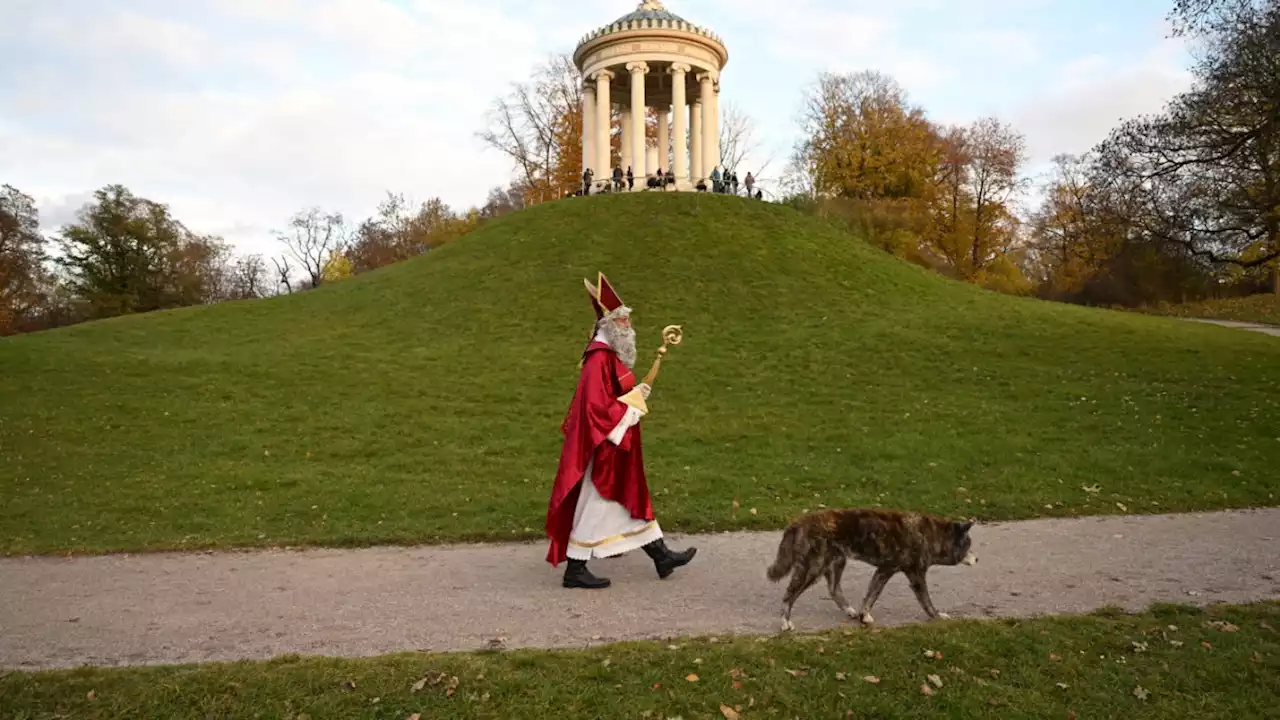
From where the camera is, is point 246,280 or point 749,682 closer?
point 749,682

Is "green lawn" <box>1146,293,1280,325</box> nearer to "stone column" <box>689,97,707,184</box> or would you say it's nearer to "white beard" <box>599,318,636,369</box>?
"stone column" <box>689,97,707,184</box>

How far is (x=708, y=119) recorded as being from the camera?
38281 mm

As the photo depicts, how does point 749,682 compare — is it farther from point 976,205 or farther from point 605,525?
point 976,205

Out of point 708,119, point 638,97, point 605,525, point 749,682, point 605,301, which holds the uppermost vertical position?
point 638,97

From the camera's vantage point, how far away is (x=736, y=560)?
7.80 m

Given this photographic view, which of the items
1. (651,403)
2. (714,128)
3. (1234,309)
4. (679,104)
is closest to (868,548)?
(651,403)

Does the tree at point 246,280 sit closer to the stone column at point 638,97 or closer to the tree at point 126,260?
the tree at point 126,260

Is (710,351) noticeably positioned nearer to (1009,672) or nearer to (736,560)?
(736,560)

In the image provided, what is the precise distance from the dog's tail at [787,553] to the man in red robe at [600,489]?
4.65 feet

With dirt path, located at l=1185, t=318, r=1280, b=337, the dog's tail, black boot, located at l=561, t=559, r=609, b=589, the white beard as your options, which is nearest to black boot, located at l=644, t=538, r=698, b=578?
black boot, located at l=561, t=559, r=609, b=589

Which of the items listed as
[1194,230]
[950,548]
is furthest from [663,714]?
[1194,230]

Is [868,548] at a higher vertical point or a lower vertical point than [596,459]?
lower

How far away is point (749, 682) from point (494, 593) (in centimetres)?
275

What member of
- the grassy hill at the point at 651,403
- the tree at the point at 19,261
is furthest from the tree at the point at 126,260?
the grassy hill at the point at 651,403
